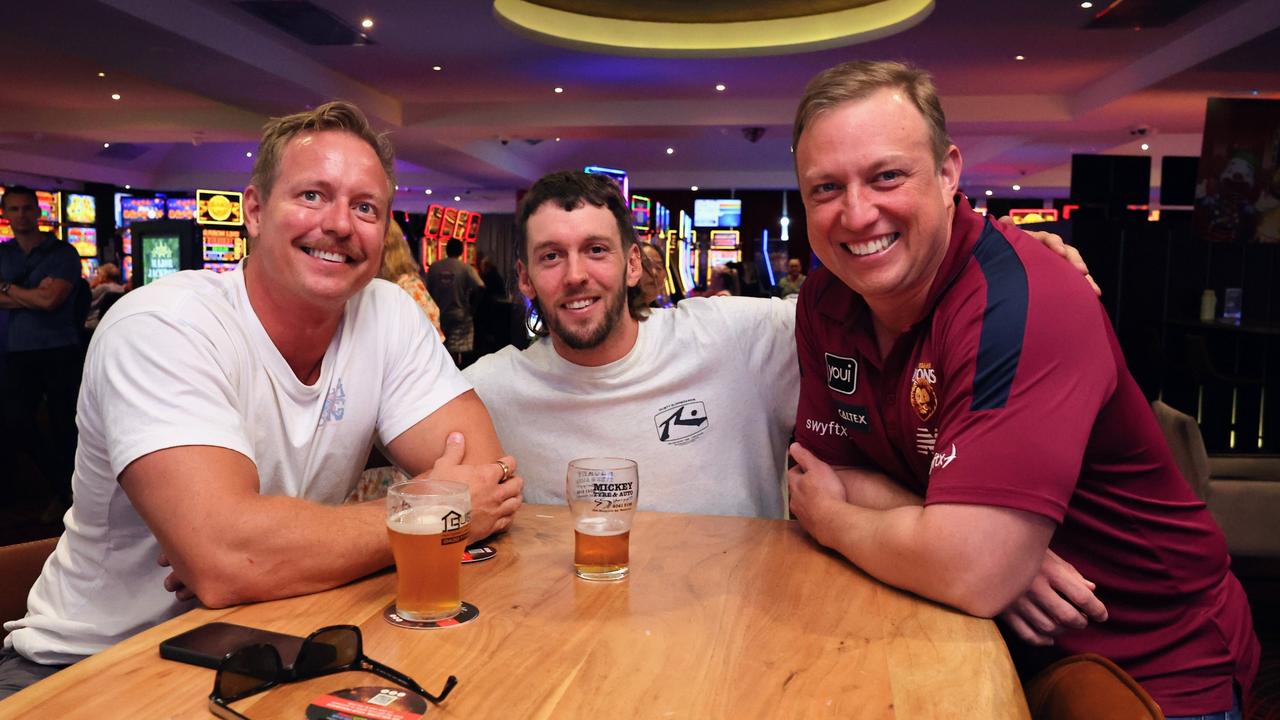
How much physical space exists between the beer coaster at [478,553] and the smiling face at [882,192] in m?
0.74

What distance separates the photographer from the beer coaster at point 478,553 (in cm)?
150

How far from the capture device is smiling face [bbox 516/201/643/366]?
2.09 m

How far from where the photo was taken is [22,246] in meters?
4.96

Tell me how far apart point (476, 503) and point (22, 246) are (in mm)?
4582

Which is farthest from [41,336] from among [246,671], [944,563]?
[944,563]

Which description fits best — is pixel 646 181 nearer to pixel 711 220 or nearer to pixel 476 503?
pixel 711 220

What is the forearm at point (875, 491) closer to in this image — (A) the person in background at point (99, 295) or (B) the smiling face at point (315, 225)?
(B) the smiling face at point (315, 225)

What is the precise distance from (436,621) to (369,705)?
9.6 inches

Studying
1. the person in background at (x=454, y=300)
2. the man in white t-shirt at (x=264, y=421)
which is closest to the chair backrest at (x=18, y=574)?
the man in white t-shirt at (x=264, y=421)

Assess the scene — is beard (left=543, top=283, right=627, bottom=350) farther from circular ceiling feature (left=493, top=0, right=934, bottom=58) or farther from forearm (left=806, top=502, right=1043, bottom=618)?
circular ceiling feature (left=493, top=0, right=934, bottom=58)

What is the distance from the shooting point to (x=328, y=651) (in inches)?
41.2

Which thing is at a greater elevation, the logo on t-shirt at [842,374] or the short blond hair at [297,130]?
the short blond hair at [297,130]

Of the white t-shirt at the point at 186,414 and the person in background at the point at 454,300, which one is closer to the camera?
the white t-shirt at the point at 186,414

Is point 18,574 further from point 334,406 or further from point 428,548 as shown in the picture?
point 428,548
